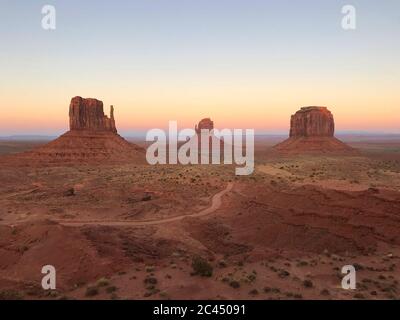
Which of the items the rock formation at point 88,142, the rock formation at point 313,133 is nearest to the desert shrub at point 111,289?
the rock formation at point 88,142

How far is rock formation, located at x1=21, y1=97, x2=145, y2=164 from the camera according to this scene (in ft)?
254

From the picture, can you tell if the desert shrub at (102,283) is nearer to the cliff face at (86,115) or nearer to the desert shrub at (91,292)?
the desert shrub at (91,292)

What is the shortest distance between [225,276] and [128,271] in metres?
4.84

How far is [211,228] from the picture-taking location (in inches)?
1097

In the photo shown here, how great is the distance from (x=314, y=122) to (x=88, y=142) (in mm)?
72145

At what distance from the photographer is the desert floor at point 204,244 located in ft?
51.0

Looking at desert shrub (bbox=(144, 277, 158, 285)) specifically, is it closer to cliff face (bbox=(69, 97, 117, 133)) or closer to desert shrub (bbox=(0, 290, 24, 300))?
desert shrub (bbox=(0, 290, 24, 300))

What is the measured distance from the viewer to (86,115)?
88.5m

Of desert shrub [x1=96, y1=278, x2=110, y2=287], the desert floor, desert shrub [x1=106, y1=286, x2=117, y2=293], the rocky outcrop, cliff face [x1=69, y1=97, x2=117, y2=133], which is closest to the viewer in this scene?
desert shrub [x1=106, y1=286, x2=117, y2=293]

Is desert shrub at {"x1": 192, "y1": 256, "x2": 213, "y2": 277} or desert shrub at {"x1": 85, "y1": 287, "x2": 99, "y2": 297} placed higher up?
→ desert shrub at {"x1": 192, "y1": 256, "x2": 213, "y2": 277}

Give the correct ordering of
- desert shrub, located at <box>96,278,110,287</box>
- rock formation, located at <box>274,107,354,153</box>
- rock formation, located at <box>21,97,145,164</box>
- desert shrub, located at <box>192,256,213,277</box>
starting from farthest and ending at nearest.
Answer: rock formation, located at <box>274,107,354,153</box>
rock formation, located at <box>21,97,145,164</box>
desert shrub, located at <box>192,256,213,277</box>
desert shrub, located at <box>96,278,110,287</box>

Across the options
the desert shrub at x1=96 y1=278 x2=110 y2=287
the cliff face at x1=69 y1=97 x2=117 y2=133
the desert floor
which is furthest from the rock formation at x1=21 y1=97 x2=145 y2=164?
the desert shrub at x1=96 y1=278 x2=110 y2=287

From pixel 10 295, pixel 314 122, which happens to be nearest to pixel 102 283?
pixel 10 295

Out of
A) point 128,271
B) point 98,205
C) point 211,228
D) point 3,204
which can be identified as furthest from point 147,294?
point 3,204
